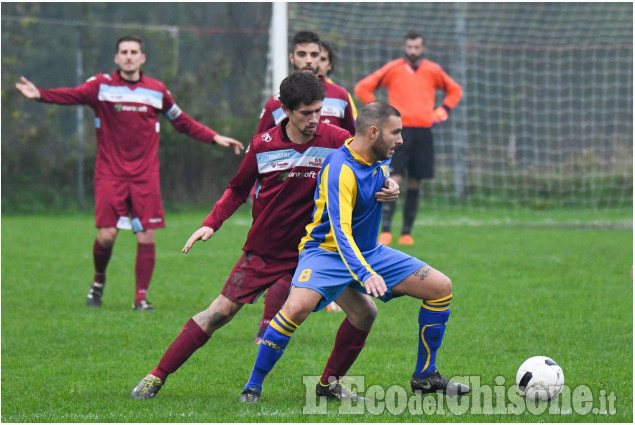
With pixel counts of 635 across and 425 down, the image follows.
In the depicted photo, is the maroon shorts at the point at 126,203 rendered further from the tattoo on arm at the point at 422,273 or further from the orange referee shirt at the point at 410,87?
the orange referee shirt at the point at 410,87

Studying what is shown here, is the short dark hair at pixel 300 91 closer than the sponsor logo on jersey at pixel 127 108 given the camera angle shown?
Yes

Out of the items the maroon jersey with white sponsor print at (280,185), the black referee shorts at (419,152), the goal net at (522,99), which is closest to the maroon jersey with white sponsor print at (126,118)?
the maroon jersey with white sponsor print at (280,185)

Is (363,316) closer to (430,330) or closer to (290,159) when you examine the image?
(430,330)

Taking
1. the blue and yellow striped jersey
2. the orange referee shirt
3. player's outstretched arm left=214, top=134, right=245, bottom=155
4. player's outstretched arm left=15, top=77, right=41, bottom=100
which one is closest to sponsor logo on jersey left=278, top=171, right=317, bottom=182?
the blue and yellow striped jersey

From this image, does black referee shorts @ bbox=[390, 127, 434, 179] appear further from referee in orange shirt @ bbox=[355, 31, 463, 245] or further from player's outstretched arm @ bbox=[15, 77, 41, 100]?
player's outstretched arm @ bbox=[15, 77, 41, 100]

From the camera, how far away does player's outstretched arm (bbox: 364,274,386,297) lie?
448 centimetres

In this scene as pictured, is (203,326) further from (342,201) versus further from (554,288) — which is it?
(554,288)

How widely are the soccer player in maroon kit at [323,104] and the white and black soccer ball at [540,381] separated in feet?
5.53

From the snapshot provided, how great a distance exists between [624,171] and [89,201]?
29.2 ft

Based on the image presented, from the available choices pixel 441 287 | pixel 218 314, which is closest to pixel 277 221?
pixel 218 314

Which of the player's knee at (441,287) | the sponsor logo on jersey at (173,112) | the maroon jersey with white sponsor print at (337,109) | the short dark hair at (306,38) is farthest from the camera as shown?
the sponsor logo on jersey at (173,112)

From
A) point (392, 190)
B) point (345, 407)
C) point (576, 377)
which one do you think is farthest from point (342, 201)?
point (576, 377)

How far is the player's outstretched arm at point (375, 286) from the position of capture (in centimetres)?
448

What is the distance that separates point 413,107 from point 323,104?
5.06 m
